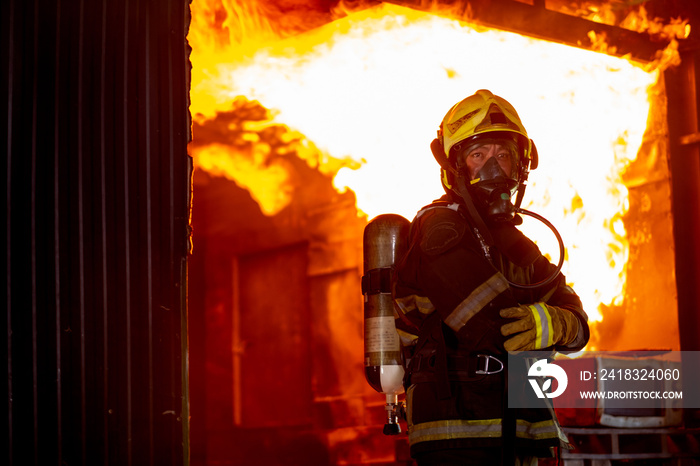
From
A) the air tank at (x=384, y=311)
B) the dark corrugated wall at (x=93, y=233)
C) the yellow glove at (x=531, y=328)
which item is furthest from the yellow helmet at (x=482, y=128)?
the dark corrugated wall at (x=93, y=233)

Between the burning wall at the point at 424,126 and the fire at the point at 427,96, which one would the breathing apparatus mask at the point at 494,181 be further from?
the burning wall at the point at 424,126

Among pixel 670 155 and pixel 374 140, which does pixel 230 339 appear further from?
pixel 670 155

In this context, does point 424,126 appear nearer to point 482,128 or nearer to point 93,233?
point 482,128

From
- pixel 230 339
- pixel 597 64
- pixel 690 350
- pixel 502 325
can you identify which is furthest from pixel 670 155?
pixel 230 339

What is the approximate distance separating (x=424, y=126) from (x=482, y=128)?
15.5 ft

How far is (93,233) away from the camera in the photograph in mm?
3725

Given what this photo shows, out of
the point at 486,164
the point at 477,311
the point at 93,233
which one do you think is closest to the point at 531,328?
the point at 477,311

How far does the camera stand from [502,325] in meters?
3.49

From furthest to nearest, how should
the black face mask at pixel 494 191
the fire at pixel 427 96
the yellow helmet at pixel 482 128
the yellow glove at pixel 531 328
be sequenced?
the fire at pixel 427 96 → the yellow helmet at pixel 482 128 → the black face mask at pixel 494 191 → the yellow glove at pixel 531 328

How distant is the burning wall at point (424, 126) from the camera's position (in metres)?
7.12

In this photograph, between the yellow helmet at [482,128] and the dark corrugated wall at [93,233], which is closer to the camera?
the dark corrugated wall at [93,233]

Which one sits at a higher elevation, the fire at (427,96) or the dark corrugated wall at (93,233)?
the fire at (427,96)

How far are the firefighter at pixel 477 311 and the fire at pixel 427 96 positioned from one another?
2892 mm

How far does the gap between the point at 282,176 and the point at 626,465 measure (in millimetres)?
6914
